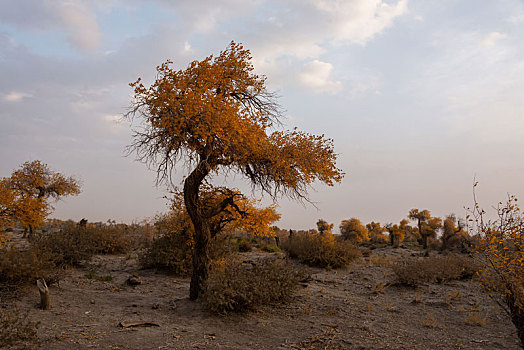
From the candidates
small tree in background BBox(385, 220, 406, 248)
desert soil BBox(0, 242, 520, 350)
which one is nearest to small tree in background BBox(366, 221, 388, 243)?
small tree in background BBox(385, 220, 406, 248)

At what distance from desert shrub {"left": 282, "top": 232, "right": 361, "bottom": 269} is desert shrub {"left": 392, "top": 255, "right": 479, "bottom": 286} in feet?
11.4

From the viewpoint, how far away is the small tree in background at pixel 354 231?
29.3 meters

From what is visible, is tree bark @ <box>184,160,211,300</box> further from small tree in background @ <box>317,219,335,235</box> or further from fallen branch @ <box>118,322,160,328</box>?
small tree in background @ <box>317,219,335,235</box>

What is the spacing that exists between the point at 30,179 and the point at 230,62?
849 inches

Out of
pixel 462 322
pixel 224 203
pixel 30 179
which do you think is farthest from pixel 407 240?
pixel 30 179

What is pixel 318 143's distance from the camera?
1059cm

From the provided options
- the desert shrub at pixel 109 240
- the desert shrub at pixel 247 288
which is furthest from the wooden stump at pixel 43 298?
the desert shrub at pixel 109 240

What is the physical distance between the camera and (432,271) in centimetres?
1481

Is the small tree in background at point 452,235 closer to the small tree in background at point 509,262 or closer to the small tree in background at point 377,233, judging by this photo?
the small tree in background at point 377,233

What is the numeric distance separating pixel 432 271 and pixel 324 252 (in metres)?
5.12

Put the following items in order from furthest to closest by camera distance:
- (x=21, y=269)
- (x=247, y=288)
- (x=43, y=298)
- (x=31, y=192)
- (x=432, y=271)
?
1. (x=31, y=192)
2. (x=432, y=271)
3. (x=21, y=269)
4. (x=247, y=288)
5. (x=43, y=298)

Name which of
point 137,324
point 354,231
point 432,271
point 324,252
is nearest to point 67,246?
point 137,324

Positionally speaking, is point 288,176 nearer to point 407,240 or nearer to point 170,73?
point 170,73

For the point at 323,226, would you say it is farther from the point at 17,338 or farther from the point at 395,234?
the point at 17,338
